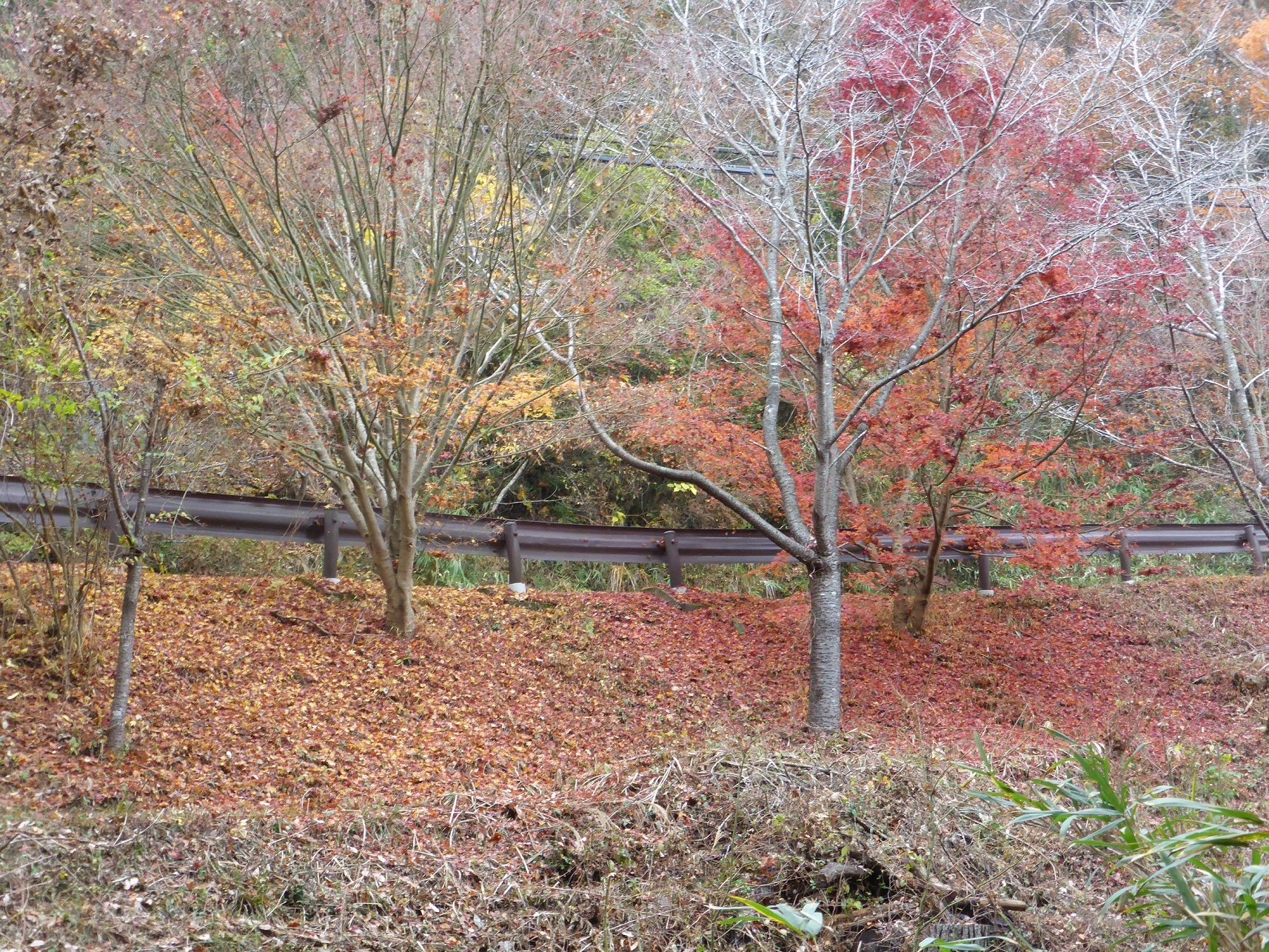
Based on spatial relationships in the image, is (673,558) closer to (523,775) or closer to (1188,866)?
(523,775)

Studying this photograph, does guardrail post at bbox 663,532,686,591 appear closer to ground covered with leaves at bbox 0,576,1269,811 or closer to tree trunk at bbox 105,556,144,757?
ground covered with leaves at bbox 0,576,1269,811

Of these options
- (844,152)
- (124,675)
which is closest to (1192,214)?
(844,152)

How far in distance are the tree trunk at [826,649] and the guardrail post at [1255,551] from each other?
9548 millimetres

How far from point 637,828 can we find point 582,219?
6785 mm

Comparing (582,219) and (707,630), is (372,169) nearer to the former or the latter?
(582,219)

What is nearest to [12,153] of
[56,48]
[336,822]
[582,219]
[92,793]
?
[56,48]

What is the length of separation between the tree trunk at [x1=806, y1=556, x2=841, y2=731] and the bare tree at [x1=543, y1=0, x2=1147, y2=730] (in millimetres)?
13

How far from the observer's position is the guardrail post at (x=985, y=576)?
13.0m

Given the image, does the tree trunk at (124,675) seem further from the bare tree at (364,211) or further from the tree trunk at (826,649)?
the tree trunk at (826,649)

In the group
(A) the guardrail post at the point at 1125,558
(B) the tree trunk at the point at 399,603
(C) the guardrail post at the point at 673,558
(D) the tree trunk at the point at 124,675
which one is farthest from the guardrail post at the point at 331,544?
(A) the guardrail post at the point at 1125,558

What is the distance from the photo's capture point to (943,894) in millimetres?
4488

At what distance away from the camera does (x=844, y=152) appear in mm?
9039

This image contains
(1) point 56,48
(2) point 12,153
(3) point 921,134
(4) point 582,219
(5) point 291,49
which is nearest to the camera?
(2) point 12,153

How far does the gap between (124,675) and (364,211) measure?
14.0 feet
